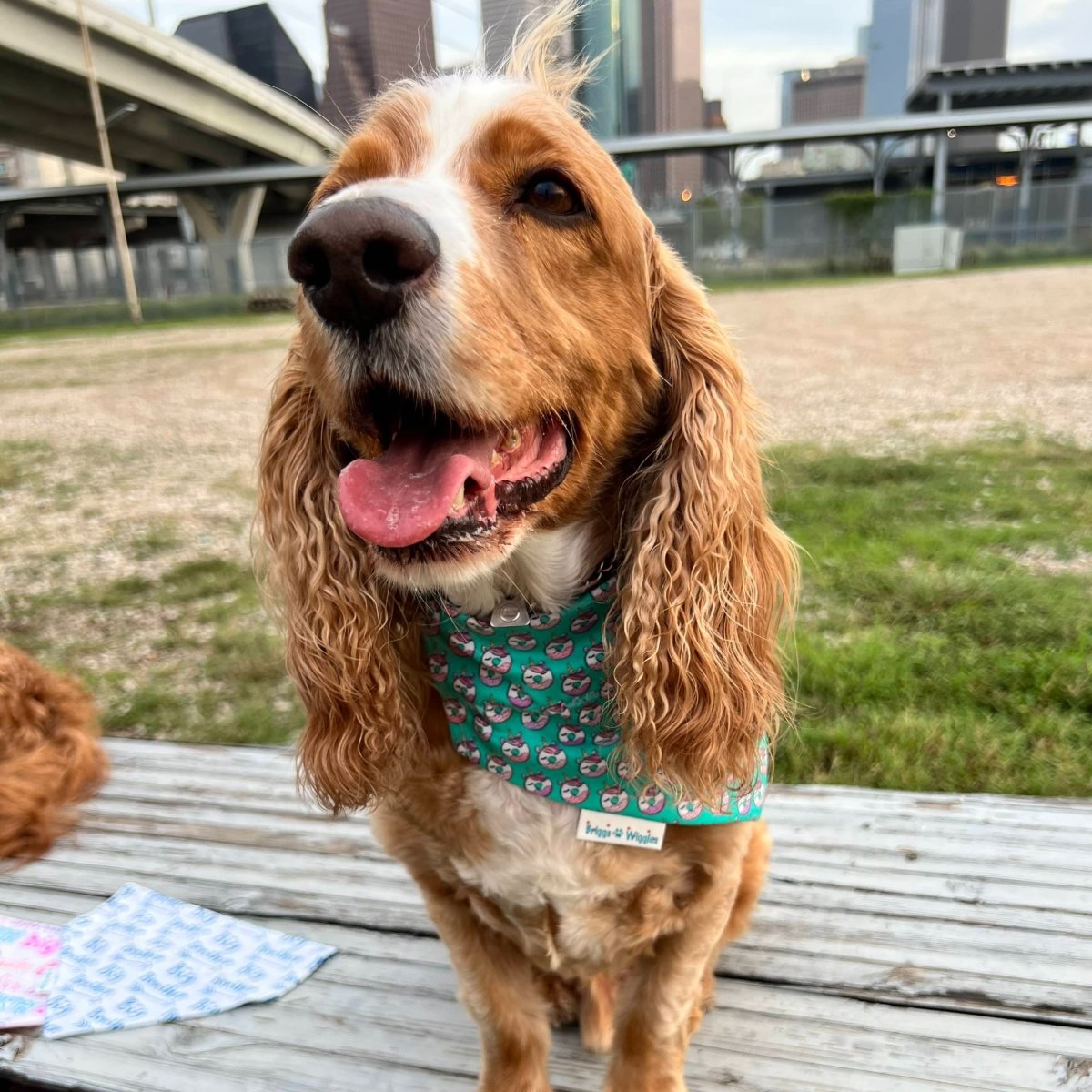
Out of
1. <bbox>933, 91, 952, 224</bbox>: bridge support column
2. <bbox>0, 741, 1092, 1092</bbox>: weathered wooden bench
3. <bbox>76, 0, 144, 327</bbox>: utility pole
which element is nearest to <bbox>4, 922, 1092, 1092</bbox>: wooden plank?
<bbox>0, 741, 1092, 1092</bbox>: weathered wooden bench

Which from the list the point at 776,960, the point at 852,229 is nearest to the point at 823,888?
the point at 776,960

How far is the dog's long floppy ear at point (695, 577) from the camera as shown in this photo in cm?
195

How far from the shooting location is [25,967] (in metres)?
2.45

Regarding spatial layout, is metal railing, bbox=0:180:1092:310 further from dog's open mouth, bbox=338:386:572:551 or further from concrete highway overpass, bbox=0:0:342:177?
dog's open mouth, bbox=338:386:572:551

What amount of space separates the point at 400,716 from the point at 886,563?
3687 millimetres

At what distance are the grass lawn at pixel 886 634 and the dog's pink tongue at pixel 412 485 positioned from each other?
3.23 ft

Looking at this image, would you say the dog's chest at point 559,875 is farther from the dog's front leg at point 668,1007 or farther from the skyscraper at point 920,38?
the skyscraper at point 920,38

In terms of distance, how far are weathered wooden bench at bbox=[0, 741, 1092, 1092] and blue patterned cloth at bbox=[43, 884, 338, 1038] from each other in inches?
1.8

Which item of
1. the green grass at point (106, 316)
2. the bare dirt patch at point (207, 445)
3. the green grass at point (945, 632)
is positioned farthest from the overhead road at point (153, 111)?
the green grass at point (945, 632)

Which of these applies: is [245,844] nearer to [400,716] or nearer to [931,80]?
[400,716]

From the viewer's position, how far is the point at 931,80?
4828 cm

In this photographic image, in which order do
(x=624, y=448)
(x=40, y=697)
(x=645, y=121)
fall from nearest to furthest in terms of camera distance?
1. (x=624, y=448)
2. (x=40, y=697)
3. (x=645, y=121)

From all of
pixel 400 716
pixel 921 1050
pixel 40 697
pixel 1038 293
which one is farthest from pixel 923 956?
pixel 1038 293

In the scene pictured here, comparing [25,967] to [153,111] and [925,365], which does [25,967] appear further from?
[153,111]
